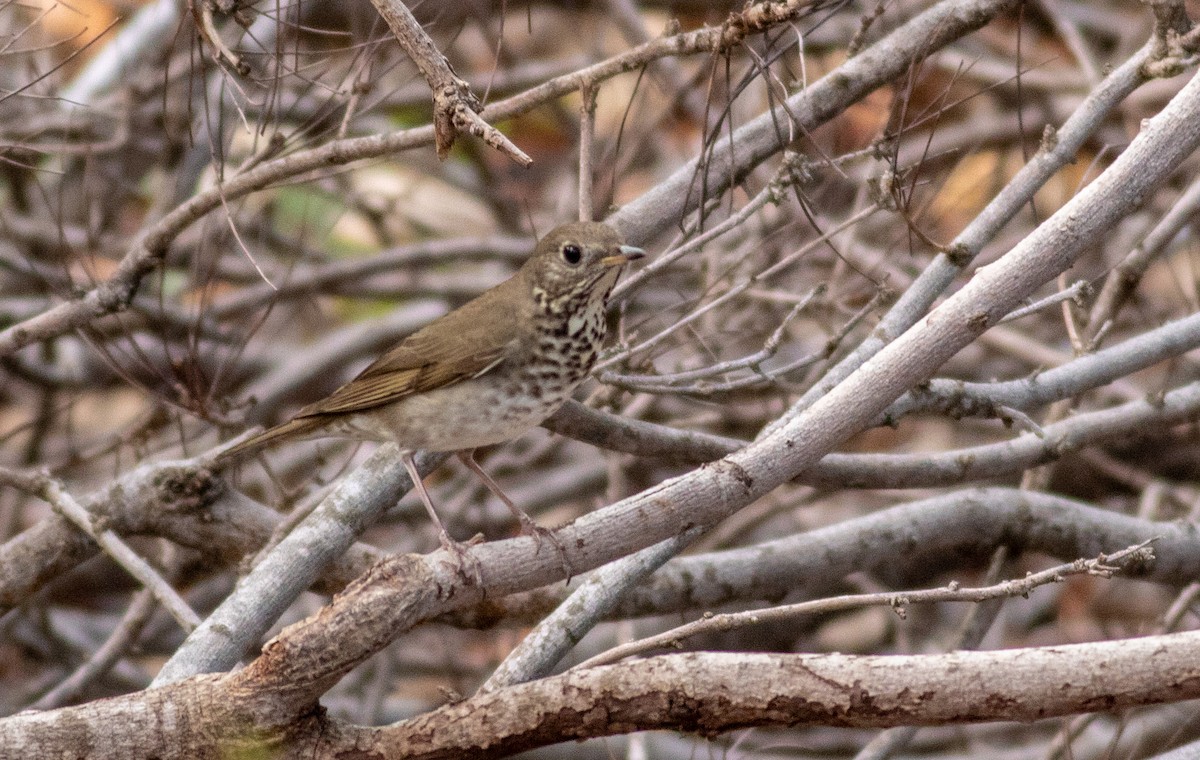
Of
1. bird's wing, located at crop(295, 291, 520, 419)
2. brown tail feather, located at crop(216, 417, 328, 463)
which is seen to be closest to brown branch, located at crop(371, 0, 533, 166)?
bird's wing, located at crop(295, 291, 520, 419)

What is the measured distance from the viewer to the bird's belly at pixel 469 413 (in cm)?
412

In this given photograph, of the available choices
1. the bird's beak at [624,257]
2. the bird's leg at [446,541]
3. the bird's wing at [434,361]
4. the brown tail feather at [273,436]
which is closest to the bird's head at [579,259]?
the bird's beak at [624,257]

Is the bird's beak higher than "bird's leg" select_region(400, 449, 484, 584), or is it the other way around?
the bird's beak

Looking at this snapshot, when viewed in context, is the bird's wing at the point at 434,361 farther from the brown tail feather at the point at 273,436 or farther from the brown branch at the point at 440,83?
the brown branch at the point at 440,83

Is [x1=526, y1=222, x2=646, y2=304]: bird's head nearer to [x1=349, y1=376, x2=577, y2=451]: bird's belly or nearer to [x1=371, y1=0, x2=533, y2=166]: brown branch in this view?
[x1=349, y1=376, x2=577, y2=451]: bird's belly

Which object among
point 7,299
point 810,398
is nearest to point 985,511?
point 810,398

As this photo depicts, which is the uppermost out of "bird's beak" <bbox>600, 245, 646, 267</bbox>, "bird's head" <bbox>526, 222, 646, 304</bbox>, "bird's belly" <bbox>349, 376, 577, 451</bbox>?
"bird's head" <bbox>526, 222, 646, 304</bbox>

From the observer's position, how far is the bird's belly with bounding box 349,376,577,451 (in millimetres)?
4125

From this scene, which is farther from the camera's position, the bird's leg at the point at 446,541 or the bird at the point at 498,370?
the bird at the point at 498,370

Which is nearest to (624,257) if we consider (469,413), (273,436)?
(469,413)

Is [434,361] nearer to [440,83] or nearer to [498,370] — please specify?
[498,370]

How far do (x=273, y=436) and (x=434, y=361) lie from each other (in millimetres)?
548

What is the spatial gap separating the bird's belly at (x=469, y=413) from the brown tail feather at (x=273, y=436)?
27 cm

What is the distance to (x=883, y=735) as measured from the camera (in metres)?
4.65
